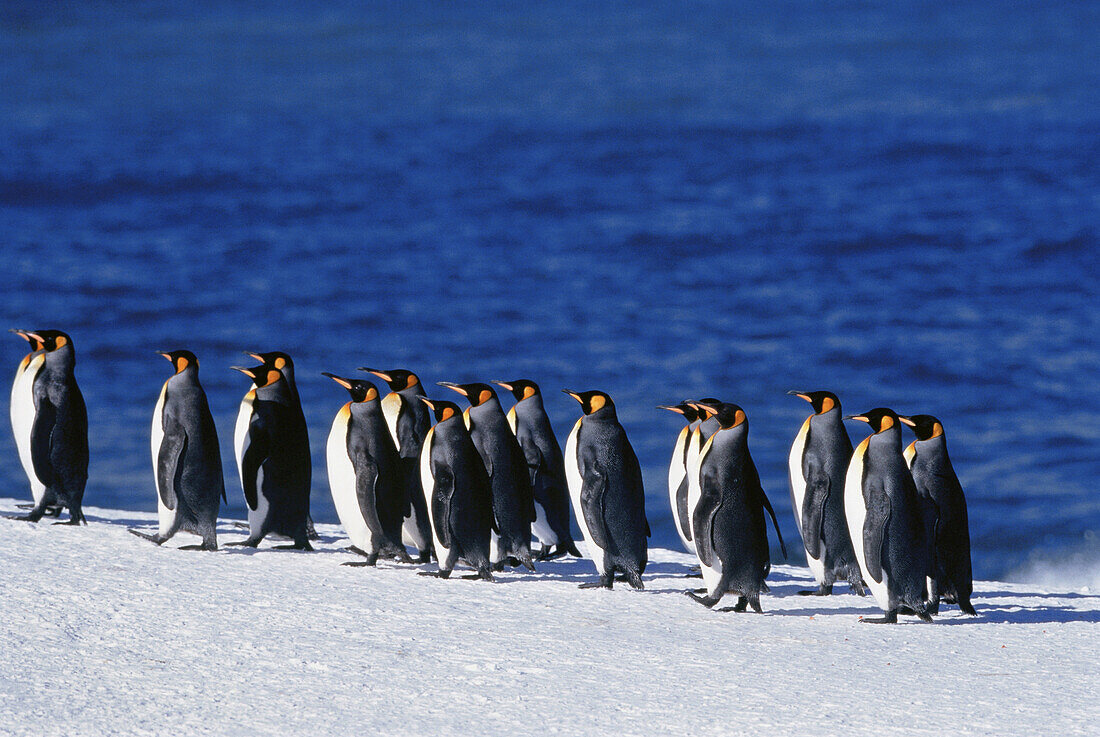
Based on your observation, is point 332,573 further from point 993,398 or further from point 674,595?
point 993,398

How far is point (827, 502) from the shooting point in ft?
20.3

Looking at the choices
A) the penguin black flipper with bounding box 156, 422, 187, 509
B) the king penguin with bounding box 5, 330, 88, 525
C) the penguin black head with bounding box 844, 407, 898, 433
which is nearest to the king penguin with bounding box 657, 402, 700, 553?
the penguin black head with bounding box 844, 407, 898, 433

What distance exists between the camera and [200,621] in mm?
4812

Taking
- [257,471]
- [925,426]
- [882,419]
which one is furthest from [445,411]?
[925,426]

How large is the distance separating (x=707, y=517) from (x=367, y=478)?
162cm

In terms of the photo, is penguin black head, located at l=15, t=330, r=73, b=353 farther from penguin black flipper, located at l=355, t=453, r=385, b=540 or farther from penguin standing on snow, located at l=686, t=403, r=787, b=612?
penguin standing on snow, located at l=686, t=403, r=787, b=612

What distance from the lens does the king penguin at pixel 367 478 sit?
632 centimetres

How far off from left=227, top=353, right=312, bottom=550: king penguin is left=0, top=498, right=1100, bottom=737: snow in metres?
0.35

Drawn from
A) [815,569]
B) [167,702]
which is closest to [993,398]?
[815,569]

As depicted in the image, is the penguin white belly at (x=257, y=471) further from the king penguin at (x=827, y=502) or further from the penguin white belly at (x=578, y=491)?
the king penguin at (x=827, y=502)

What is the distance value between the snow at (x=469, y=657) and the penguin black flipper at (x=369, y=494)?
20 centimetres

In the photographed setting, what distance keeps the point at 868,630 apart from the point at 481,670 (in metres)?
1.73

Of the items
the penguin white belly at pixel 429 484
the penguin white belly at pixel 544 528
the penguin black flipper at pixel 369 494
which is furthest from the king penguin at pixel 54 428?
the penguin white belly at pixel 544 528

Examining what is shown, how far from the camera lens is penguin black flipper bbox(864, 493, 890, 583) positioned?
5.52 metres
